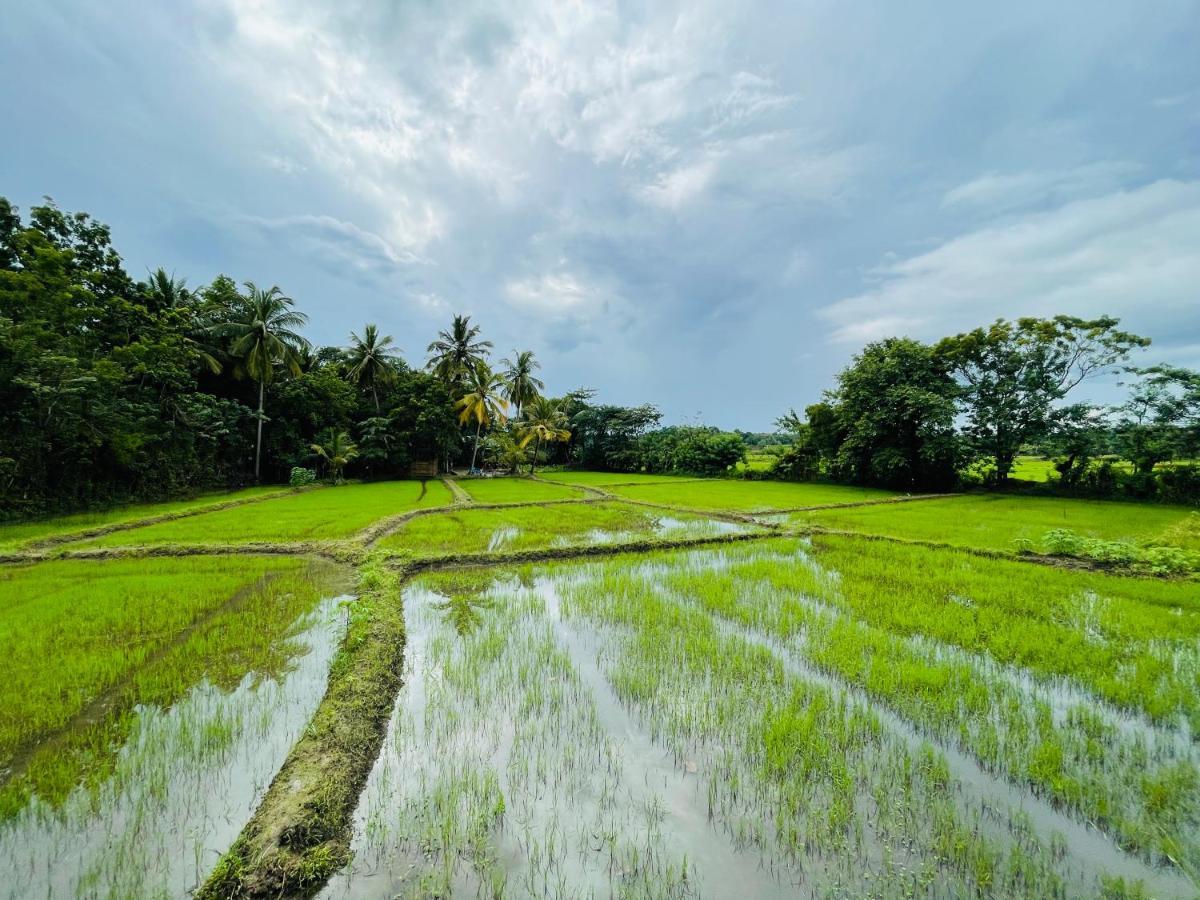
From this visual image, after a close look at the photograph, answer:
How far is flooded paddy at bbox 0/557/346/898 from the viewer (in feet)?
8.25

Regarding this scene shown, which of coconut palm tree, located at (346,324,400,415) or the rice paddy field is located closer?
the rice paddy field

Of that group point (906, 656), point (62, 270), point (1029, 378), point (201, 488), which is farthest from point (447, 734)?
point (1029, 378)

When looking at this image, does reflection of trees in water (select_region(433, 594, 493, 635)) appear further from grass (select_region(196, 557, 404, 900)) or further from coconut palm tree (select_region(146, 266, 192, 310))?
coconut palm tree (select_region(146, 266, 192, 310))

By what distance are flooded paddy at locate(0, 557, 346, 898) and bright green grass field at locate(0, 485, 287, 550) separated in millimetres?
4590

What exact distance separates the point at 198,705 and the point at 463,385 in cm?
3119

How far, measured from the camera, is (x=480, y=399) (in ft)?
100

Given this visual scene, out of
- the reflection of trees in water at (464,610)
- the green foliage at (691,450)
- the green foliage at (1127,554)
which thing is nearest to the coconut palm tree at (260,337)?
the reflection of trees in water at (464,610)

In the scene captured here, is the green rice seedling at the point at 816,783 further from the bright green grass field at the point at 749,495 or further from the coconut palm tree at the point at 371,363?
the coconut palm tree at the point at 371,363

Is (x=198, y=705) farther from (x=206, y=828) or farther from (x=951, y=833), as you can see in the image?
(x=951, y=833)

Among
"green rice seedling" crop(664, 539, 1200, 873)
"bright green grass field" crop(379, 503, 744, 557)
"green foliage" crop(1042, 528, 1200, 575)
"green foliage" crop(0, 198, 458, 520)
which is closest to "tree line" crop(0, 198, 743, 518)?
"green foliage" crop(0, 198, 458, 520)

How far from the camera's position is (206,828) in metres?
2.72

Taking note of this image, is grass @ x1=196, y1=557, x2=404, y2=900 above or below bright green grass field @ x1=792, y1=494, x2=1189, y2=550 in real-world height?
below

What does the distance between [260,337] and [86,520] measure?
13.0m

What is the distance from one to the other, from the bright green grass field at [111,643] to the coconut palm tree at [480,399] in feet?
72.7
